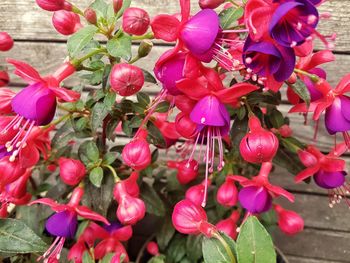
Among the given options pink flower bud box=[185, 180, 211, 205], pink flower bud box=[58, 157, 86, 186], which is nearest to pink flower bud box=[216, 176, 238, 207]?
pink flower bud box=[185, 180, 211, 205]

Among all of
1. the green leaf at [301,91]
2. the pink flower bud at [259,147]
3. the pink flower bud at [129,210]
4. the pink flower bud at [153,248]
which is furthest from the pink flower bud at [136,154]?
the pink flower bud at [153,248]

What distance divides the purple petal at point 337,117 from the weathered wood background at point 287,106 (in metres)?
0.44

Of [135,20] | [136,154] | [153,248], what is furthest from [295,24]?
[153,248]

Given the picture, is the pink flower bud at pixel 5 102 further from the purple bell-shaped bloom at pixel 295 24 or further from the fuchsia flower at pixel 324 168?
the fuchsia flower at pixel 324 168

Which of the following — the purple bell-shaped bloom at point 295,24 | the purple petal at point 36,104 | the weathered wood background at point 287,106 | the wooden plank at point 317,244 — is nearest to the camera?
the purple bell-shaped bloom at point 295,24

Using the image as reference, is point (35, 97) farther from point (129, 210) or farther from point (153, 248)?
point (153, 248)

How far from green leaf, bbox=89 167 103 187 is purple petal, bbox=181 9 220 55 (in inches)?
13.5

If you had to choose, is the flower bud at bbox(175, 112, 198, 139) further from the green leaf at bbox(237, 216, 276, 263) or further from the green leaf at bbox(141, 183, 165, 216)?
the green leaf at bbox(141, 183, 165, 216)

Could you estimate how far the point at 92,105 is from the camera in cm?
84

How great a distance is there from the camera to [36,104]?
0.61m

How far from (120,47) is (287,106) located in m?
0.64

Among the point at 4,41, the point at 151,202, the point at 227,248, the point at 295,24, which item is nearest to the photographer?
the point at 295,24

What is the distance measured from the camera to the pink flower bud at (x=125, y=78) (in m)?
0.64

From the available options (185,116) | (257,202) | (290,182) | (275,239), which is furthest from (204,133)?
(275,239)
